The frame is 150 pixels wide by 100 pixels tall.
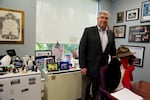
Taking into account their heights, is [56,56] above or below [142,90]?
above

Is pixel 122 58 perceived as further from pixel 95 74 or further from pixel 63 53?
pixel 63 53

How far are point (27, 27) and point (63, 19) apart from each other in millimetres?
743

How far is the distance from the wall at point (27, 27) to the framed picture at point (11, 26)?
7 cm

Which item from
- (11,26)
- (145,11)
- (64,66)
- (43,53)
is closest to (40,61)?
(43,53)

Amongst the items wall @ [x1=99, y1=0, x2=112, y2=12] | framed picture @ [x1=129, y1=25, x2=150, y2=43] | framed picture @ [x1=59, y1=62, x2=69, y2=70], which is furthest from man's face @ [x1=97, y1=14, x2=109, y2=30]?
wall @ [x1=99, y1=0, x2=112, y2=12]

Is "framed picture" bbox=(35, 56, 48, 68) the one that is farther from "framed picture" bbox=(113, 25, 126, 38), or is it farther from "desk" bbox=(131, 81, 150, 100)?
"framed picture" bbox=(113, 25, 126, 38)

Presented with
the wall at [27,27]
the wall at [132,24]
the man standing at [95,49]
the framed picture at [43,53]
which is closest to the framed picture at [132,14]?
the wall at [132,24]

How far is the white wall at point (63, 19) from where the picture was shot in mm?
2437

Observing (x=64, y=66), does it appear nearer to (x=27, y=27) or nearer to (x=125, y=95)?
(x=27, y=27)

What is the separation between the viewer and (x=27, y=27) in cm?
225

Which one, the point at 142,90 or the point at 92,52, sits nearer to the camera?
the point at 142,90

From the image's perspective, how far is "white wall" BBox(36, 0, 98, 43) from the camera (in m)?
2.44

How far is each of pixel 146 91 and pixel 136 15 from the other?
1.75m

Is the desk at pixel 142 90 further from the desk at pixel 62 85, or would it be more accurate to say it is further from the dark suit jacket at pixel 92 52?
the desk at pixel 62 85
